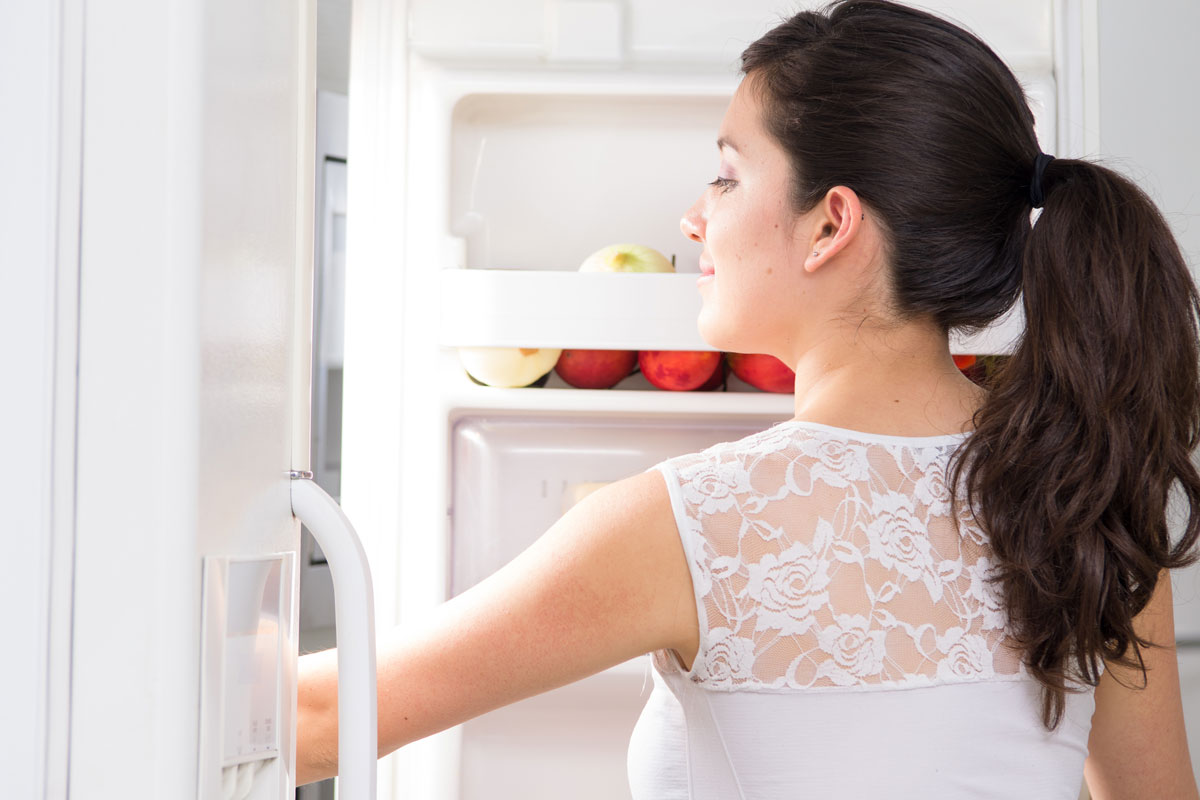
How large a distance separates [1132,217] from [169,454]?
2.33ft

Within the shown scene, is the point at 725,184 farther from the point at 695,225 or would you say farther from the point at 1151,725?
the point at 1151,725

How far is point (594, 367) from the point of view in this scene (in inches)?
48.4

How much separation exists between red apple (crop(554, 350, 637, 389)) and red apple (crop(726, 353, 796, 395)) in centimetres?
13

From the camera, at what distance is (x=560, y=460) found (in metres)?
1.28

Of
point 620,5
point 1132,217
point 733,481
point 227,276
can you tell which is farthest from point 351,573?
point 620,5

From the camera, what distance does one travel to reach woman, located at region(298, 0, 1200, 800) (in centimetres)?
70

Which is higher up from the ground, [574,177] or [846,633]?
[574,177]

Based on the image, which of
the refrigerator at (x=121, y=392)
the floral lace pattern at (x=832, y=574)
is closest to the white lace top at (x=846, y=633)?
the floral lace pattern at (x=832, y=574)

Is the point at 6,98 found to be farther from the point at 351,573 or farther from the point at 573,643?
→ the point at 573,643

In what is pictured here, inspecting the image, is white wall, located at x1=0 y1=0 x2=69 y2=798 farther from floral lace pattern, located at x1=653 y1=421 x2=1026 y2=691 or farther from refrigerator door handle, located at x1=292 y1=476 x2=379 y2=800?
floral lace pattern, located at x1=653 y1=421 x2=1026 y2=691

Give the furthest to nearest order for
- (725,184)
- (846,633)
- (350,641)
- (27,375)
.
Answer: (725,184) < (846,633) < (350,641) < (27,375)

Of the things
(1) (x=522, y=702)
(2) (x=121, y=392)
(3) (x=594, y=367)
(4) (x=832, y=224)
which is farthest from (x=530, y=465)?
(2) (x=121, y=392)

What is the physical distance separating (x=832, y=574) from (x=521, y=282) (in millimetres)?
579

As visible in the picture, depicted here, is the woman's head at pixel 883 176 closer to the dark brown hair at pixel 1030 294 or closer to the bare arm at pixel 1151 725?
the dark brown hair at pixel 1030 294
